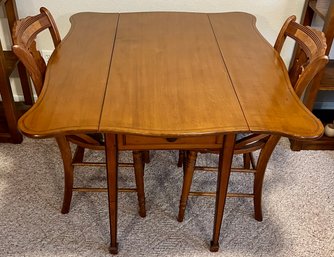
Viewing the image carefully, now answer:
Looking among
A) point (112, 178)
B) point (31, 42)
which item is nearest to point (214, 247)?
point (112, 178)

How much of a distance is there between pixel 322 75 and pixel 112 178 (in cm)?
134

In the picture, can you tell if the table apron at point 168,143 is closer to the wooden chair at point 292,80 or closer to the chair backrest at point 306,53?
the wooden chair at point 292,80

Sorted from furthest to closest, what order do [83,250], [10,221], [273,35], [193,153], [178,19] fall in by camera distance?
[273,35], [178,19], [10,221], [83,250], [193,153]

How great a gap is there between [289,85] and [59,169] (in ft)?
4.37

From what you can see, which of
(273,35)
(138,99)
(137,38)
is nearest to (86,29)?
(137,38)

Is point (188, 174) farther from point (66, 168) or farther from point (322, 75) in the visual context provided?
point (322, 75)

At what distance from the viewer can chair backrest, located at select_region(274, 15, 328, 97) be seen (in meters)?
1.30

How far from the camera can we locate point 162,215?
180 cm

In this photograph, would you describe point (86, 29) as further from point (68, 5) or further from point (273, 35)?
point (273, 35)

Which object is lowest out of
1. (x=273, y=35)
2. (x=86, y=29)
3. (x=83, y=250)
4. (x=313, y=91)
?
(x=83, y=250)

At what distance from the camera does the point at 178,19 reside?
189 centimetres

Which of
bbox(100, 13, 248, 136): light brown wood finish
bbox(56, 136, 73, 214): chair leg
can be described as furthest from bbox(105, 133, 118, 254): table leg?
bbox(56, 136, 73, 214): chair leg

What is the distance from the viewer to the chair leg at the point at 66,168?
151 cm

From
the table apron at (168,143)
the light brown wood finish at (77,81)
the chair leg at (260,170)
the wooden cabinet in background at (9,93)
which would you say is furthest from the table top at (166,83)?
the wooden cabinet in background at (9,93)
